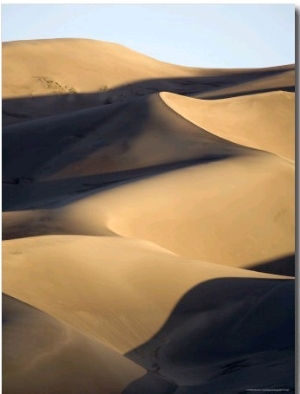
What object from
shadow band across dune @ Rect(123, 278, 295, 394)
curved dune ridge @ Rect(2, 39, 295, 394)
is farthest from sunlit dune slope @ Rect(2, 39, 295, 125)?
shadow band across dune @ Rect(123, 278, 295, 394)

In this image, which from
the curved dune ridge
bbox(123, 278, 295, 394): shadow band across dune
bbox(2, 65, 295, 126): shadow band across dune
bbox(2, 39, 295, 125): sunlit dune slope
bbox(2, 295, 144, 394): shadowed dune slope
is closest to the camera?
bbox(2, 295, 144, 394): shadowed dune slope

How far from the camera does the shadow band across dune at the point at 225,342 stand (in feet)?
24.1

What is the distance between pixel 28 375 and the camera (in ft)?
20.7

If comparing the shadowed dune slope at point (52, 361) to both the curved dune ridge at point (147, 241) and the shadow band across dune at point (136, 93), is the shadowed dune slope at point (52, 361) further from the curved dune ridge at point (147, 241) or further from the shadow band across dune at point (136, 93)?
the shadow band across dune at point (136, 93)

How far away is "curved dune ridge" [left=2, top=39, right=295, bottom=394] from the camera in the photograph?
7043 mm

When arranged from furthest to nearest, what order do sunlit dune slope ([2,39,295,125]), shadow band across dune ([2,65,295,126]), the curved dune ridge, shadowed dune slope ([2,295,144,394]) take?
sunlit dune slope ([2,39,295,125]), shadow band across dune ([2,65,295,126]), the curved dune ridge, shadowed dune slope ([2,295,144,394])

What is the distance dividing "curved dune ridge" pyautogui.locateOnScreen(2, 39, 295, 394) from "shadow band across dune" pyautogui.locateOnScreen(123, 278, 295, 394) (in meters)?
0.02

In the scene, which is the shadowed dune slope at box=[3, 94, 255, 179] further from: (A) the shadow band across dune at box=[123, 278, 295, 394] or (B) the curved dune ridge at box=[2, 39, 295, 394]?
(A) the shadow band across dune at box=[123, 278, 295, 394]

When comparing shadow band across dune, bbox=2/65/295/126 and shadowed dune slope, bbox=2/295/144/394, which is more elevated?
shadow band across dune, bbox=2/65/295/126

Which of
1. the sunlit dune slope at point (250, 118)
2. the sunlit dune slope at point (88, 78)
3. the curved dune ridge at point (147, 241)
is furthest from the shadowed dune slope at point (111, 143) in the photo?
the sunlit dune slope at point (88, 78)


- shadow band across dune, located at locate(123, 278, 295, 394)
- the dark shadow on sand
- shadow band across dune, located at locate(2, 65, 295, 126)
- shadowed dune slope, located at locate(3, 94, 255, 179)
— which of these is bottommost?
the dark shadow on sand

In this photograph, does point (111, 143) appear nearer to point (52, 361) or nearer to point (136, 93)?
point (136, 93)

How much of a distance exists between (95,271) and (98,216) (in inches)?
148

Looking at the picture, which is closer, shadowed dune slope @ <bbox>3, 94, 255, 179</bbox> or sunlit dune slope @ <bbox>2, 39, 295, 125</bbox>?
shadowed dune slope @ <bbox>3, 94, 255, 179</bbox>
